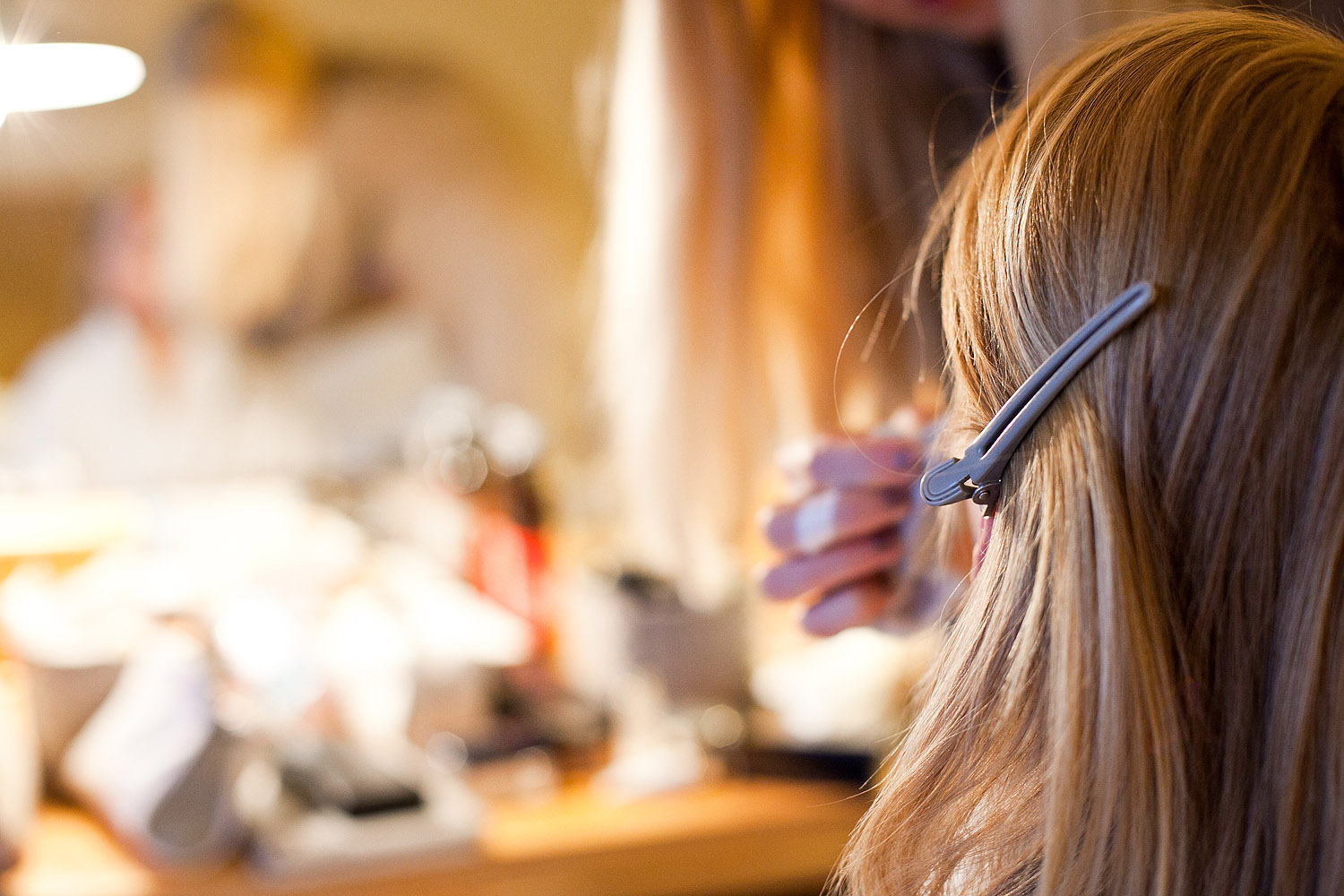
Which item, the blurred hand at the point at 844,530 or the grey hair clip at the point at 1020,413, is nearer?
the grey hair clip at the point at 1020,413

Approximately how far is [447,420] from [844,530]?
66 cm

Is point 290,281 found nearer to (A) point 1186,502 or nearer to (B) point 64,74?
(B) point 64,74

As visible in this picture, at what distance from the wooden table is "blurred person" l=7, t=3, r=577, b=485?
0.37 m

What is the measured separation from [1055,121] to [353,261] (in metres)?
0.87

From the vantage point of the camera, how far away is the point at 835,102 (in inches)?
33.0

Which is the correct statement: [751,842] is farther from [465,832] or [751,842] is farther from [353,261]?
[353,261]

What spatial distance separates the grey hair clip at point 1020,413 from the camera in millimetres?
339

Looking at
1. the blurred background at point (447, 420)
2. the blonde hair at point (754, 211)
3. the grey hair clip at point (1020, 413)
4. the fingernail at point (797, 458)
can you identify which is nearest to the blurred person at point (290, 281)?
the blurred background at point (447, 420)

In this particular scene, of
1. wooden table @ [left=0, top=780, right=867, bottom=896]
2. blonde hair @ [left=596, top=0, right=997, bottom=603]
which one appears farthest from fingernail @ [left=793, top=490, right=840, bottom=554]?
wooden table @ [left=0, top=780, right=867, bottom=896]

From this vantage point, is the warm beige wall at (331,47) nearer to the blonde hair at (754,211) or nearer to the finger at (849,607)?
the blonde hair at (754,211)

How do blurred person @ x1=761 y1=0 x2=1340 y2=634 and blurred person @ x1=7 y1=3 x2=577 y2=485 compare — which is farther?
blurred person @ x1=7 y1=3 x2=577 y2=485

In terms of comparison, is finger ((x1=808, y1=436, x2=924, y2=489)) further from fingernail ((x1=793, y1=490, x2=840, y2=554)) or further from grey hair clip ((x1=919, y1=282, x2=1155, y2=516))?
grey hair clip ((x1=919, y1=282, x2=1155, y2=516))

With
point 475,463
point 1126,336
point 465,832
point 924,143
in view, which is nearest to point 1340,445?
point 1126,336

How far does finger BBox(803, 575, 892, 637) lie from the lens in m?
0.62
